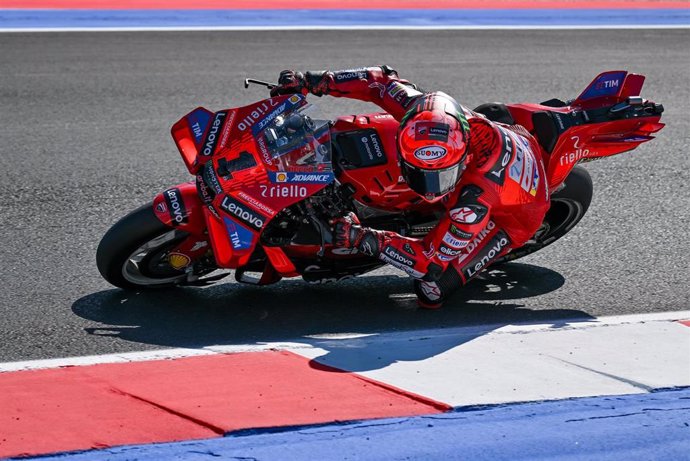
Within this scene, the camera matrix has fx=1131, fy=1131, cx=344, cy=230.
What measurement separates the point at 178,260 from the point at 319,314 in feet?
2.64

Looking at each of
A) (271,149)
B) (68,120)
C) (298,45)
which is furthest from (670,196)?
(298,45)

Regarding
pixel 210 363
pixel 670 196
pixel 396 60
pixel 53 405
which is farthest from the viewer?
pixel 396 60

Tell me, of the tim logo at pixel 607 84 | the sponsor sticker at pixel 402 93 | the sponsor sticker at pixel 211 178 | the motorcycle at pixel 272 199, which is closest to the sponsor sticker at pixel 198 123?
the motorcycle at pixel 272 199

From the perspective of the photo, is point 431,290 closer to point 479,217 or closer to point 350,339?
point 479,217

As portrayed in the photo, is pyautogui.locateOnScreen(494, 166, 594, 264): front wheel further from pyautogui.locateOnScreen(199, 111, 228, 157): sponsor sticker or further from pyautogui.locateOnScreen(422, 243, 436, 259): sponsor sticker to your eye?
pyautogui.locateOnScreen(199, 111, 228, 157): sponsor sticker

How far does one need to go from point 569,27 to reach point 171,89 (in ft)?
19.6

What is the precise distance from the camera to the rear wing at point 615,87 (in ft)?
22.2

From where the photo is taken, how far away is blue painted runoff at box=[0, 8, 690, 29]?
1358cm

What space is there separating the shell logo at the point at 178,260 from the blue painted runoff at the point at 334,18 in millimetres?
7937

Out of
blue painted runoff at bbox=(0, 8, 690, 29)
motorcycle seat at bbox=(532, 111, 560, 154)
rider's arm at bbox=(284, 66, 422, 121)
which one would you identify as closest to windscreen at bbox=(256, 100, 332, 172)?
rider's arm at bbox=(284, 66, 422, 121)

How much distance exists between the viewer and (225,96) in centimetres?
1062

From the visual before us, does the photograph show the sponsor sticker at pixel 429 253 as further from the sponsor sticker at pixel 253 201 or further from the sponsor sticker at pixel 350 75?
the sponsor sticker at pixel 350 75

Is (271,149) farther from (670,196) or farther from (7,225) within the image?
(670,196)

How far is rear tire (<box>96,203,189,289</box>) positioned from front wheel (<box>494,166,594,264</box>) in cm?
199
